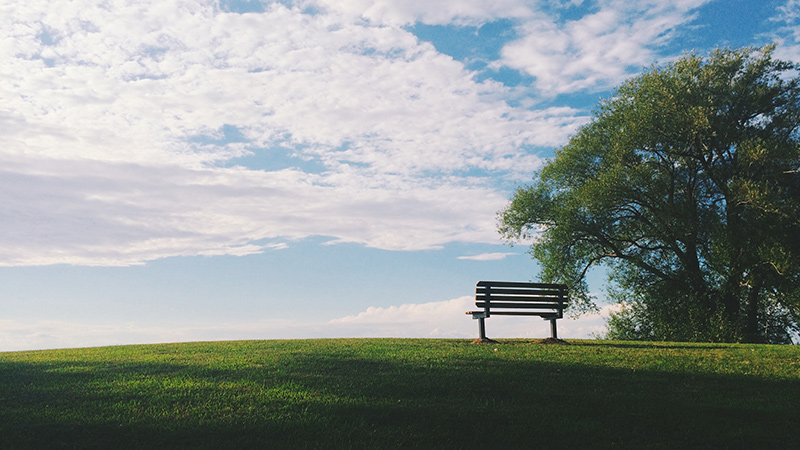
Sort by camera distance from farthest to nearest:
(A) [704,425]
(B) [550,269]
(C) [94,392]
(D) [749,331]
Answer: (B) [550,269]
(D) [749,331]
(C) [94,392]
(A) [704,425]

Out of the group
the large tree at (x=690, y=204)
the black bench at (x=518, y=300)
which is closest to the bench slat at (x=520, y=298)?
the black bench at (x=518, y=300)

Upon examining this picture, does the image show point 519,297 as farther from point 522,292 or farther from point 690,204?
point 690,204

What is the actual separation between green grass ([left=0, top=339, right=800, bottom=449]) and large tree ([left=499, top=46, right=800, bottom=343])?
12.7 m

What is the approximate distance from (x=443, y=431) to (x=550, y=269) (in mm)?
21916

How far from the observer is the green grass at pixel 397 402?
6898 mm

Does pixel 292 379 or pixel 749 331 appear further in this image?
pixel 749 331

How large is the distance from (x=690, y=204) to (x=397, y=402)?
2245 cm

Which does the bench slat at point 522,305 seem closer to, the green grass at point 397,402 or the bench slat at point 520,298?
the bench slat at point 520,298

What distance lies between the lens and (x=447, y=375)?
10195 millimetres

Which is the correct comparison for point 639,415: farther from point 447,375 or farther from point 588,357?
point 588,357

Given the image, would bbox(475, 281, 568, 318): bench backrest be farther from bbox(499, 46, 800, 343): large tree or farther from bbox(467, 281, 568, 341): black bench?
bbox(499, 46, 800, 343): large tree

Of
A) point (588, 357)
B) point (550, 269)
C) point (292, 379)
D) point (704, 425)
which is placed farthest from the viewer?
point (550, 269)

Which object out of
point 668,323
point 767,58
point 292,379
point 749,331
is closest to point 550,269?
point 668,323

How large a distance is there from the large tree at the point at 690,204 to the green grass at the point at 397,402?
12731 millimetres
